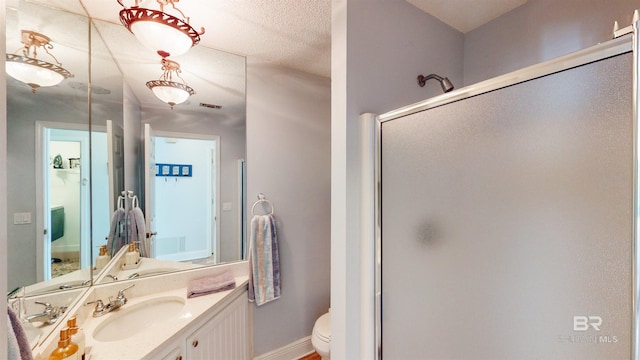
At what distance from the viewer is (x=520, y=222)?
0.72 meters

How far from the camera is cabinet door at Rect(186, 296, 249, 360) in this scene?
1334 mm

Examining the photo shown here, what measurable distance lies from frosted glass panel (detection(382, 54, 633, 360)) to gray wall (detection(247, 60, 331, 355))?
118 centimetres

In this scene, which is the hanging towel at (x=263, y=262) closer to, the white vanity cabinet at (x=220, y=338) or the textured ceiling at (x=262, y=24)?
the white vanity cabinet at (x=220, y=338)

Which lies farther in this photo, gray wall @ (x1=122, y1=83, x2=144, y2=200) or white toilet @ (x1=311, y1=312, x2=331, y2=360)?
white toilet @ (x1=311, y1=312, x2=331, y2=360)

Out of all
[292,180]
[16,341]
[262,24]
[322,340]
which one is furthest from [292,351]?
[262,24]

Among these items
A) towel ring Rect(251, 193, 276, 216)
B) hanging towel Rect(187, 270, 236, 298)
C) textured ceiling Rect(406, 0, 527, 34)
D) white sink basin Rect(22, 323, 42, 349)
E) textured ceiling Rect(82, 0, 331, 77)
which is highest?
textured ceiling Rect(406, 0, 527, 34)

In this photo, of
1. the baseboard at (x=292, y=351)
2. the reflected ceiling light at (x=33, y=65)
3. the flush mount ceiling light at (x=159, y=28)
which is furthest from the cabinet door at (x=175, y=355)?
the flush mount ceiling light at (x=159, y=28)

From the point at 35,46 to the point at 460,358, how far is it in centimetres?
208

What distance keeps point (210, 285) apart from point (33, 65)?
1409 millimetres

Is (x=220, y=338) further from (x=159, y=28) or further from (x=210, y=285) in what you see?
(x=159, y=28)

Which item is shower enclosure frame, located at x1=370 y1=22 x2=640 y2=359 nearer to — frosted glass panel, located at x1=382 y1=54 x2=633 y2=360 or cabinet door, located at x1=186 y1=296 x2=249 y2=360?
frosted glass panel, located at x1=382 y1=54 x2=633 y2=360

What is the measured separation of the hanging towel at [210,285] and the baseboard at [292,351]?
2.40 ft

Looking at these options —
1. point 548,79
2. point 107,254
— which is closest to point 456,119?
point 548,79

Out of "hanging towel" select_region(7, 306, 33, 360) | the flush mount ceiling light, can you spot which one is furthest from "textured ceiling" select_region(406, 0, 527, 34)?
"hanging towel" select_region(7, 306, 33, 360)
